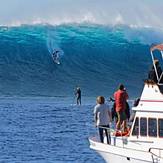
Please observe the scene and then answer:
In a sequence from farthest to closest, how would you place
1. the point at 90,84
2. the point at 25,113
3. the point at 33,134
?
the point at 90,84
the point at 25,113
the point at 33,134

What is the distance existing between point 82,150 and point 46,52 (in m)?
96.1

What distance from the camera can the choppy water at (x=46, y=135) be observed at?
3466cm

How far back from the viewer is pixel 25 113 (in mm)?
57500

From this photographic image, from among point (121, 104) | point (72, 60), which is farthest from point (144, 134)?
point (72, 60)

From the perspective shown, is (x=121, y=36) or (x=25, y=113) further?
(x=121, y=36)

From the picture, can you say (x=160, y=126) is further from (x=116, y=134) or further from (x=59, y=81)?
(x=59, y=81)

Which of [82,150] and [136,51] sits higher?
[136,51]

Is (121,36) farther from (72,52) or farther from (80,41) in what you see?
(72,52)

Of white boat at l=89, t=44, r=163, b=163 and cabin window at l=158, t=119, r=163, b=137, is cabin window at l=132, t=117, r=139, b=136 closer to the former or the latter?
white boat at l=89, t=44, r=163, b=163

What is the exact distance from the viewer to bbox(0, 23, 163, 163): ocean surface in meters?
38.7

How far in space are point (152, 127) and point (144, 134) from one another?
0.39 m

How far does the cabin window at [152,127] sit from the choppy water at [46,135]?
15.4 feet

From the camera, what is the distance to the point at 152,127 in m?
28.9

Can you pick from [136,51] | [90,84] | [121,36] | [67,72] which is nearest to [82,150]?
[90,84]
